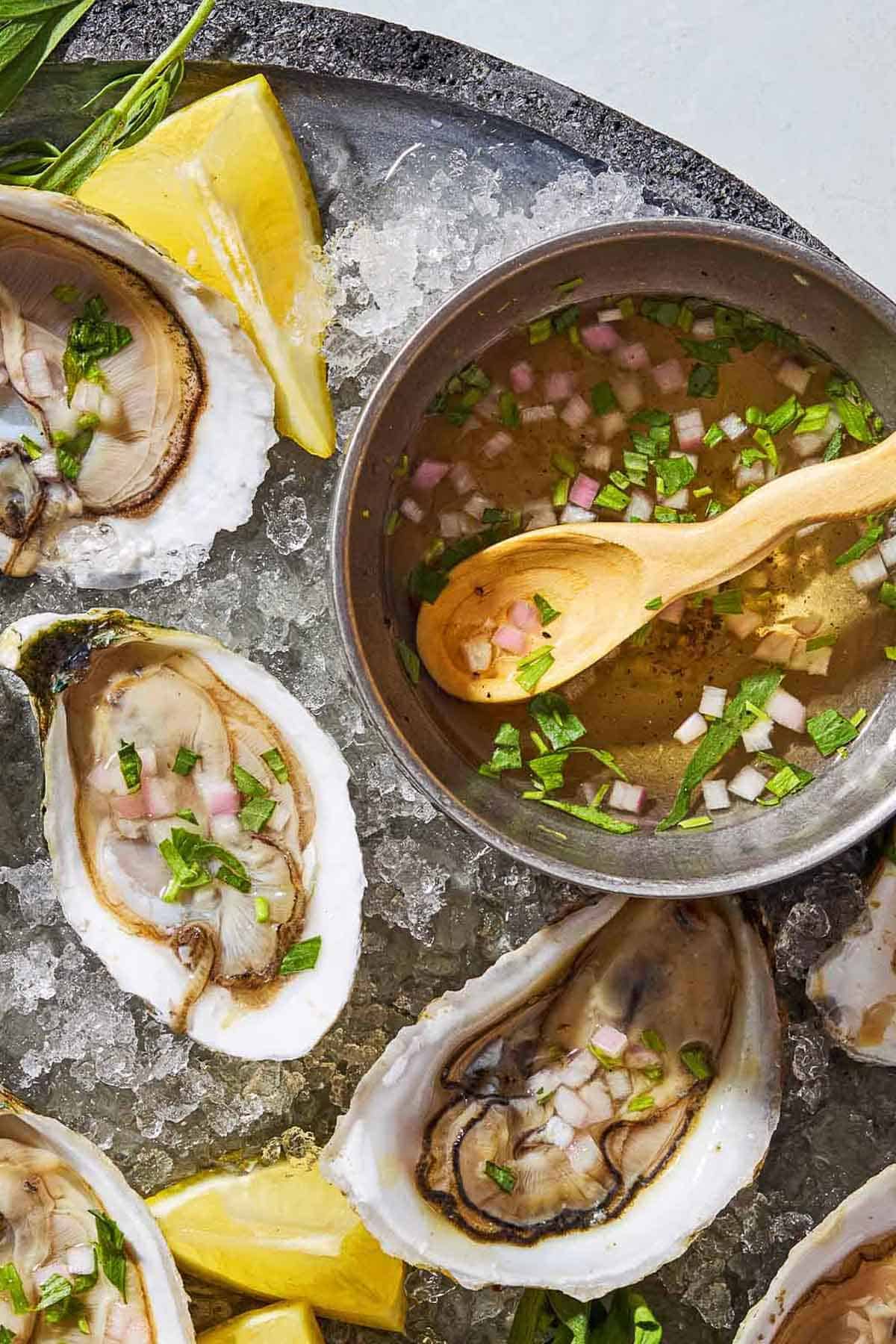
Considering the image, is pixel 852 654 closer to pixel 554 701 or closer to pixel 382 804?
pixel 554 701

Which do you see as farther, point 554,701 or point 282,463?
point 282,463

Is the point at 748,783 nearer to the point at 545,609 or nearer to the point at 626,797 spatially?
the point at 626,797

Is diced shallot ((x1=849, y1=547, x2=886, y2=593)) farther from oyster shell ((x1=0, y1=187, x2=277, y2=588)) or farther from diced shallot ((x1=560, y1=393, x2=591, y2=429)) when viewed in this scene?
oyster shell ((x1=0, y1=187, x2=277, y2=588))

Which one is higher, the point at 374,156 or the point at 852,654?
the point at 374,156

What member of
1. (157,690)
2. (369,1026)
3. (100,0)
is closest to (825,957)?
(369,1026)

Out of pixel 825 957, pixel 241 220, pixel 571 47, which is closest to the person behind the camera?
pixel 241 220

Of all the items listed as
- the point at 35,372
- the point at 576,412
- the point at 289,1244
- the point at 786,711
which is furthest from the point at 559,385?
the point at 289,1244

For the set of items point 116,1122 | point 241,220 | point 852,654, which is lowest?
point 116,1122

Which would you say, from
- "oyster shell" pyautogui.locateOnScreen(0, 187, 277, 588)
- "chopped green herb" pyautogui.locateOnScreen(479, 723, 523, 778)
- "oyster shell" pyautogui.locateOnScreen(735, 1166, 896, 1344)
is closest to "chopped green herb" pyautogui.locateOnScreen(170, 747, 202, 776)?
"oyster shell" pyautogui.locateOnScreen(0, 187, 277, 588)
